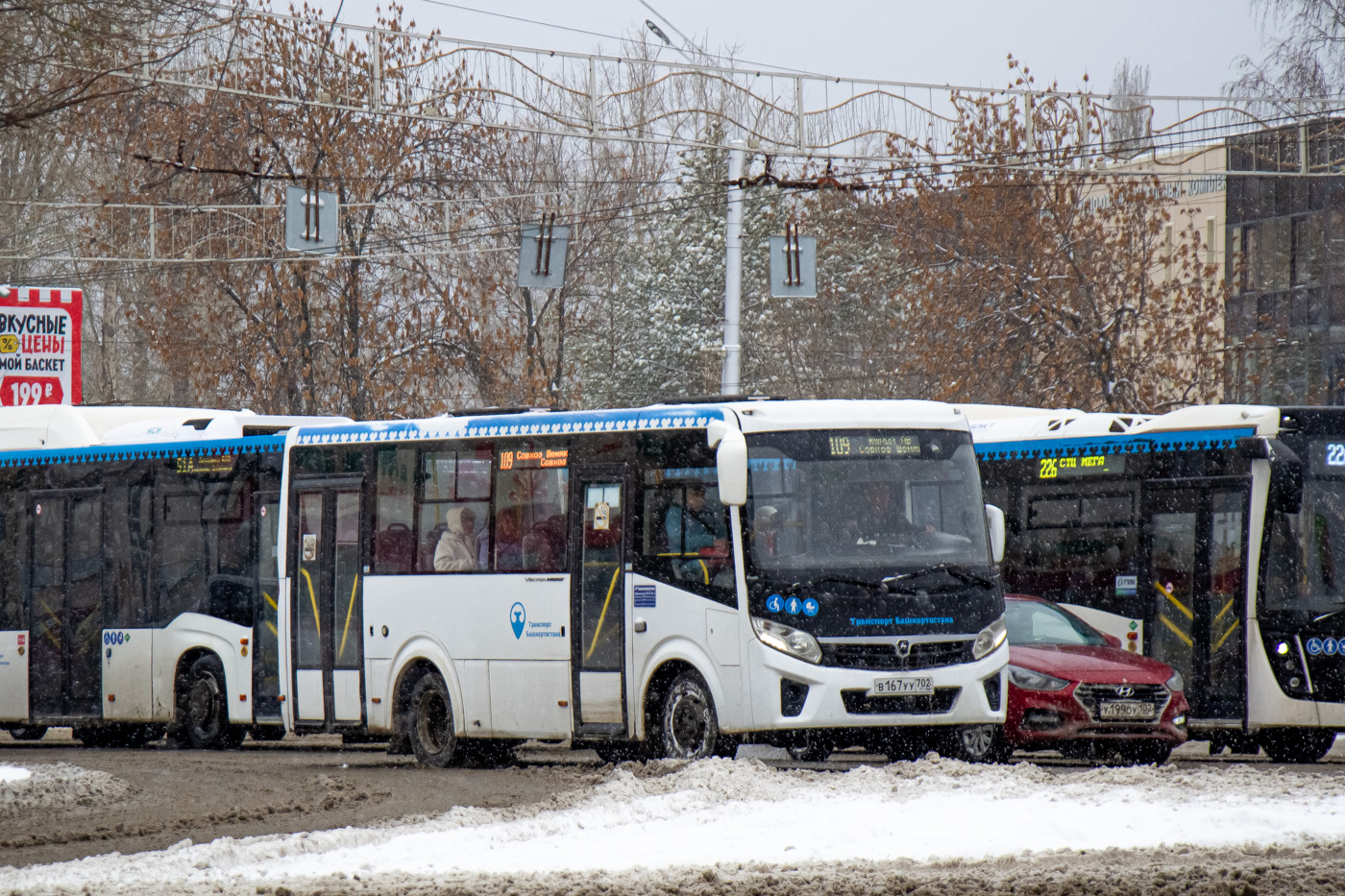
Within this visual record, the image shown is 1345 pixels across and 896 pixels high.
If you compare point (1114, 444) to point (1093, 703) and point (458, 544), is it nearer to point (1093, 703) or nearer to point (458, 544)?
point (1093, 703)

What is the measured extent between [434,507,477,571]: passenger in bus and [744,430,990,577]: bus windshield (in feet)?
10.5

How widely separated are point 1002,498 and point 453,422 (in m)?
5.93

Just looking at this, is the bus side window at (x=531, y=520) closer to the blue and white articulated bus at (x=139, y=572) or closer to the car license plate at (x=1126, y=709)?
the blue and white articulated bus at (x=139, y=572)

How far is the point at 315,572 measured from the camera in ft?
58.9

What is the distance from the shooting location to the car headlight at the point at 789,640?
13.9 m

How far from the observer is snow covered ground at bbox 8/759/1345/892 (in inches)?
375

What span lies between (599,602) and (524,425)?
71.9 inches

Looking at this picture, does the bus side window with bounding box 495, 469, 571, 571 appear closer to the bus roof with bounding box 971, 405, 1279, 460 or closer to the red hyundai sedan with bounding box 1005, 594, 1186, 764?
the red hyundai sedan with bounding box 1005, 594, 1186, 764

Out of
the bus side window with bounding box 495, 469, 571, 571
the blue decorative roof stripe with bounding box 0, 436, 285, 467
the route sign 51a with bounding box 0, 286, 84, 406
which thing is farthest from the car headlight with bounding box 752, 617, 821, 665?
the route sign 51a with bounding box 0, 286, 84, 406

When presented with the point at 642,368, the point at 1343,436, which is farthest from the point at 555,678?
the point at 642,368

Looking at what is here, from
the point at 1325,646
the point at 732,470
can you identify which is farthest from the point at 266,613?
the point at 1325,646

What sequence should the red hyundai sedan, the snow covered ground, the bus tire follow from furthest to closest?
the bus tire < the red hyundai sedan < the snow covered ground

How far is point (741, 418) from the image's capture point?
14.5m

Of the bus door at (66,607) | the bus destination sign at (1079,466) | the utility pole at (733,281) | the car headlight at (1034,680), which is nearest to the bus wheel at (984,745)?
the car headlight at (1034,680)
